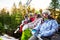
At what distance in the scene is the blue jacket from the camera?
5.79 feet

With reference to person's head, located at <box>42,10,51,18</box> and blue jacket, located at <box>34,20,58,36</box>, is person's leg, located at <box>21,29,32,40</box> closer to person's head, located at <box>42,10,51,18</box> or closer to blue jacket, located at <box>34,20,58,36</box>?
blue jacket, located at <box>34,20,58,36</box>

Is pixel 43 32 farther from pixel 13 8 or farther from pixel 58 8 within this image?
pixel 13 8

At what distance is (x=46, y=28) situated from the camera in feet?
5.86

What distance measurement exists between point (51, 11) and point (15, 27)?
0.39 metres

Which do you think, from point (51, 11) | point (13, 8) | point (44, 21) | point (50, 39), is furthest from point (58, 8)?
point (13, 8)

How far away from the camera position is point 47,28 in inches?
70.2

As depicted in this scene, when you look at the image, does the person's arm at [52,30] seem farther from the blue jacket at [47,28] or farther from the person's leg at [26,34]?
the person's leg at [26,34]

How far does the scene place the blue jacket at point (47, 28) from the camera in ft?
5.79

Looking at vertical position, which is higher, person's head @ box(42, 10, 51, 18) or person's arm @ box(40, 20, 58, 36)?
person's head @ box(42, 10, 51, 18)

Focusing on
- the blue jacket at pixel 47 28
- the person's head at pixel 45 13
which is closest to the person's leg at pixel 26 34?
the blue jacket at pixel 47 28

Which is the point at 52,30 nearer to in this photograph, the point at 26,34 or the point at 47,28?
the point at 47,28

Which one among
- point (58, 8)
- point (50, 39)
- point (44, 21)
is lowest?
point (50, 39)

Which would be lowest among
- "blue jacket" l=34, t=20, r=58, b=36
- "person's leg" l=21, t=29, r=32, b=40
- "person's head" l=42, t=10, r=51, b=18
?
"person's leg" l=21, t=29, r=32, b=40

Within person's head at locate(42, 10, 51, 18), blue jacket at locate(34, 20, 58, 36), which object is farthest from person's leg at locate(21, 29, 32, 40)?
person's head at locate(42, 10, 51, 18)
